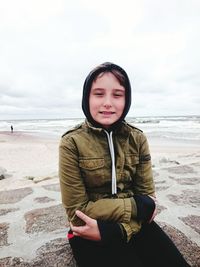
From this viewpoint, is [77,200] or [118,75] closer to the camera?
[77,200]

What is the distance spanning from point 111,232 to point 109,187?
0.33m

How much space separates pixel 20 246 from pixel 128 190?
1.01 meters

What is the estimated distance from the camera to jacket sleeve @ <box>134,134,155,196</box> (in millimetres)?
2061

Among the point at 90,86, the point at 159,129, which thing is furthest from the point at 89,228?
the point at 159,129

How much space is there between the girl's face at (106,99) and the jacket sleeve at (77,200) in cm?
28

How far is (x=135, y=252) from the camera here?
1.84 metres

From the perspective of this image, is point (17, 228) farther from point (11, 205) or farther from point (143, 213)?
point (143, 213)

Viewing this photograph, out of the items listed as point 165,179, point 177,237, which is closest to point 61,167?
point 177,237

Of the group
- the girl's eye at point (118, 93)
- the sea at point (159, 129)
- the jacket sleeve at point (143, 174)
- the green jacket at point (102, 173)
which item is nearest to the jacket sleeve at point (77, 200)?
the green jacket at point (102, 173)

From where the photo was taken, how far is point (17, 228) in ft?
8.25

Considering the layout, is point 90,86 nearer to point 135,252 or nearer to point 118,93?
point 118,93

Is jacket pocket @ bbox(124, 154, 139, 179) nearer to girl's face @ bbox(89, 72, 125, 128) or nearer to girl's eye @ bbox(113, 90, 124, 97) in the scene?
girl's face @ bbox(89, 72, 125, 128)

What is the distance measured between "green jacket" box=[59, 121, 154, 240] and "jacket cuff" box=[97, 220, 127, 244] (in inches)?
1.2

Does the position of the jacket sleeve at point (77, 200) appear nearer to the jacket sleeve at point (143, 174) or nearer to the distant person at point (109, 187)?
the distant person at point (109, 187)
